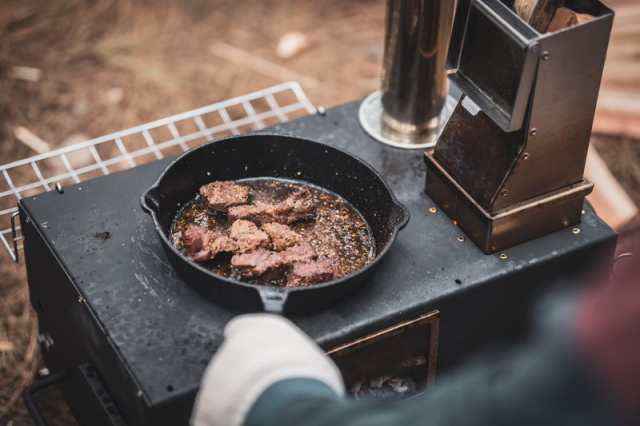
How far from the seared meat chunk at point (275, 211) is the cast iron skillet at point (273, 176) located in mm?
150

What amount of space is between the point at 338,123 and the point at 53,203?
881 mm

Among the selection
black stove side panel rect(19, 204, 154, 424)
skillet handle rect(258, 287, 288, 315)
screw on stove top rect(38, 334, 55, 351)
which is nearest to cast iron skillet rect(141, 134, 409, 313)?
skillet handle rect(258, 287, 288, 315)

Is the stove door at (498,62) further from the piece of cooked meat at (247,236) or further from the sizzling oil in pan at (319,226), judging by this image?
the piece of cooked meat at (247,236)

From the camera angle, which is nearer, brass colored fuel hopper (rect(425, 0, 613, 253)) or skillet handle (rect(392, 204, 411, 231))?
brass colored fuel hopper (rect(425, 0, 613, 253))

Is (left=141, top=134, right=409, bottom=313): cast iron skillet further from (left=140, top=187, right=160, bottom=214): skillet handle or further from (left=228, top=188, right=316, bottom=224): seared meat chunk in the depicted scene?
(left=228, top=188, right=316, bottom=224): seared meat chunk

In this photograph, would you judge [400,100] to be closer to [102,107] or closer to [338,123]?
[338,123]

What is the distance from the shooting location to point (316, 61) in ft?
13.3

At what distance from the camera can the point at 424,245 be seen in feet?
7.21

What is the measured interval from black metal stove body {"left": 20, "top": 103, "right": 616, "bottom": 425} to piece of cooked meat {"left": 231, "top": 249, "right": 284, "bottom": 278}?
0.36 feet

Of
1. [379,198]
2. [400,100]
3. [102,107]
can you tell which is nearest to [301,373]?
[379,198]

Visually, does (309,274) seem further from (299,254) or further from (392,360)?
(392,360)

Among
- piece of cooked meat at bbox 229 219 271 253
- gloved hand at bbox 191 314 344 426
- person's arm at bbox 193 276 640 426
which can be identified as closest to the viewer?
person's arm at bbox 193 276 640 426

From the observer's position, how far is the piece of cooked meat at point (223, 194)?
87.4 inches

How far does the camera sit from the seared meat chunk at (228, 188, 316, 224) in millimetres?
2199
